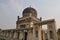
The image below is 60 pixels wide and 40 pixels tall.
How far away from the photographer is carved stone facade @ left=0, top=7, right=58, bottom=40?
17609mm

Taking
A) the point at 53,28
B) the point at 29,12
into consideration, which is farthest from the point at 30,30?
the point at 29,12

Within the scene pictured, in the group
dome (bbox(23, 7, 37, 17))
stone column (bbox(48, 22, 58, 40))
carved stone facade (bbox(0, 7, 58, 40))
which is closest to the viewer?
stone column (bbox(48, 22, 58, 40))

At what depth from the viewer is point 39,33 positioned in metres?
18.7

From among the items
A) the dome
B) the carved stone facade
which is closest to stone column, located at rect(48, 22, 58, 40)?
the carved stone facade

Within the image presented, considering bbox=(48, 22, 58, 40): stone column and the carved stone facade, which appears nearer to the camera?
bbox=(48, 22, 58, 40): stone column

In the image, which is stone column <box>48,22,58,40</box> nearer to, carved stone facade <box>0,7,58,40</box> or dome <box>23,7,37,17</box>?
carved stone facade <box>0,7,58,40</box>

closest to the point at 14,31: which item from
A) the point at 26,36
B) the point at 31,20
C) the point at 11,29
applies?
the point at 11,29

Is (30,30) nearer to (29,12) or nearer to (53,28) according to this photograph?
(53,28)

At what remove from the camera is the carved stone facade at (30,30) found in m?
17.6

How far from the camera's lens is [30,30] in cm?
2039

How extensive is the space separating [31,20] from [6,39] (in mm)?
7387

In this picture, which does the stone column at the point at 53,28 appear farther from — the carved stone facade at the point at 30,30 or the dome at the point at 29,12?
the dome at the point at 29,12

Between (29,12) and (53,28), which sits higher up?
(29,12)

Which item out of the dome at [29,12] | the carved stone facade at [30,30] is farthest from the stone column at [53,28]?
the dome at [29,12]
